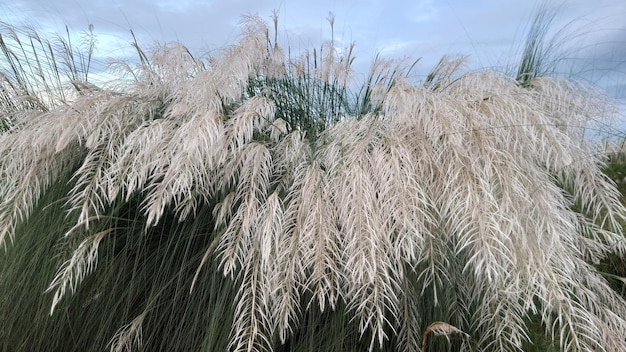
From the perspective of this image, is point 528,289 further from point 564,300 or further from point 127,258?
point 127,258

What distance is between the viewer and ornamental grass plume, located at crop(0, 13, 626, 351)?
55.5 inches

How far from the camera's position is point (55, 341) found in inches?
72.3

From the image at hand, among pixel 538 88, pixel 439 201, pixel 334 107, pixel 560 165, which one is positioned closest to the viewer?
pixel 439 201

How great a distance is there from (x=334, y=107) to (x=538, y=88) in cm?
100

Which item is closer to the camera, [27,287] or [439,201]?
[439,201]

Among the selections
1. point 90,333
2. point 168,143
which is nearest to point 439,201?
point 168,143

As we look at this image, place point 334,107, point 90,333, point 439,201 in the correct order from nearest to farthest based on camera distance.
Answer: point 439,201 < point 90,333 < point 334,107

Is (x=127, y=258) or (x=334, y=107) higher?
(x=334, y=107)

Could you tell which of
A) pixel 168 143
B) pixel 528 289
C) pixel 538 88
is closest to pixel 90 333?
pixel 168 143

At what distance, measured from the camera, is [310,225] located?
4.82 feet

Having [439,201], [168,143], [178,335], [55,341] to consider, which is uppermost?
[168,143]

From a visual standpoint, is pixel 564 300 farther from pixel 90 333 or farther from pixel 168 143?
pixel 90 333

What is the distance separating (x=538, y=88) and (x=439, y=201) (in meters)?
1.12

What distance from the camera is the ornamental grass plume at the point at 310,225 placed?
55.5 inches
